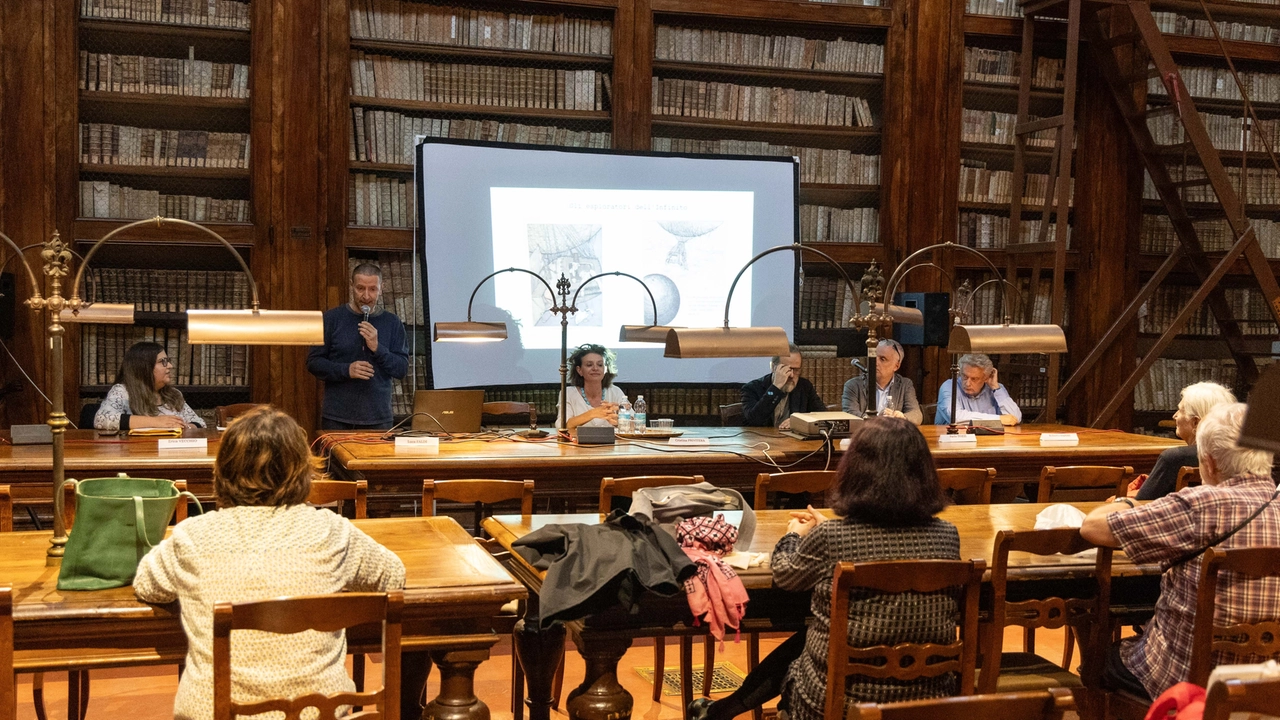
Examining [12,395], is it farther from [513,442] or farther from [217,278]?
[513,442]

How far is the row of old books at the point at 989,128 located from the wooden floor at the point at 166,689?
4338 mm

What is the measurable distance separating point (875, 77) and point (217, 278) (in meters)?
4.29

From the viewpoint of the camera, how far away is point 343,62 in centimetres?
652

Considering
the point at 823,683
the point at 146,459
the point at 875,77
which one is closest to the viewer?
the point at 823,683

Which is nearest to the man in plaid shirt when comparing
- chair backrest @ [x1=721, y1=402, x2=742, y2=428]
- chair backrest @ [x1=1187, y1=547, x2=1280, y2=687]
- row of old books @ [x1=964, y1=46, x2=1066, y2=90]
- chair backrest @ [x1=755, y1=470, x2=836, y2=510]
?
chair backrest @ [x1=1187, y1=547, x2=1280, y2=687]

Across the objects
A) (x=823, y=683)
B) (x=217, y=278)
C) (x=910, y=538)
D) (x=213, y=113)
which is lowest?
(x=823, y=683)

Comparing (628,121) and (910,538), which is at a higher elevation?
(628,121)

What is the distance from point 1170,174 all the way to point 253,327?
679cm

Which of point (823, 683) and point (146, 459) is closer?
point (823, 683)

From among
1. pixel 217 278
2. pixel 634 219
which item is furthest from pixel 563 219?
pixel 217 278

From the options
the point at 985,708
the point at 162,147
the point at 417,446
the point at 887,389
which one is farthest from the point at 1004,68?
the point at 985,708

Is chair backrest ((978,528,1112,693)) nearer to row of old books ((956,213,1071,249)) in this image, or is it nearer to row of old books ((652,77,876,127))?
row of old books ((652,77,876,127))

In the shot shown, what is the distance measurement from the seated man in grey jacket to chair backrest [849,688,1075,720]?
4318mm

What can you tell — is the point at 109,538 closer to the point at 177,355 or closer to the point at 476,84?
the point at 177,355
